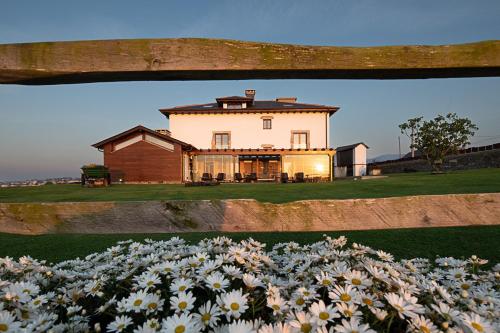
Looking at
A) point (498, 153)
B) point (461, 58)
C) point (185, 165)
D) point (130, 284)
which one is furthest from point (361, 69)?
point (498, 153)

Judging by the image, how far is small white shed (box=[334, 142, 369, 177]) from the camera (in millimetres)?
36219

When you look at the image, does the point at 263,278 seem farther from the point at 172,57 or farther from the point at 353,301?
the point at 172,57

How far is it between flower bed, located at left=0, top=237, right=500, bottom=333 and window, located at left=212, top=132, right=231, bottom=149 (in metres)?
28.2

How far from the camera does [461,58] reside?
6.24ft

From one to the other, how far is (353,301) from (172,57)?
178cm

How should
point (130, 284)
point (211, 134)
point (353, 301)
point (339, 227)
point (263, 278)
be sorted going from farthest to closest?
point (211, 134)
point (339, 227)
point (130, 284)
point (263, 278)
point (353, 301)

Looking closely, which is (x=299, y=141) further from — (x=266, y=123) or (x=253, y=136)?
(x=253, y=136)

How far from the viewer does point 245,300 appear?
89 cm

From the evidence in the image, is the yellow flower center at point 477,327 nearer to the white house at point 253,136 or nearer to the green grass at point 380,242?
the green grass at point 380,242

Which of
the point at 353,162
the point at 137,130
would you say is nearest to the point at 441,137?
the point at 353,162

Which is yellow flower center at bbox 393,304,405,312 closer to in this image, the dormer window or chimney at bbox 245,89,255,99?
the dormer window

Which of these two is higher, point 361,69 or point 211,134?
point 211,134

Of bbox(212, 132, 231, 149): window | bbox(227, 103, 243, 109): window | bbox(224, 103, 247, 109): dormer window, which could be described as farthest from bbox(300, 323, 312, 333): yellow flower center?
bbox(227, 103, 243, 109): window

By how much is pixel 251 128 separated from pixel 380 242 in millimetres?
27315
